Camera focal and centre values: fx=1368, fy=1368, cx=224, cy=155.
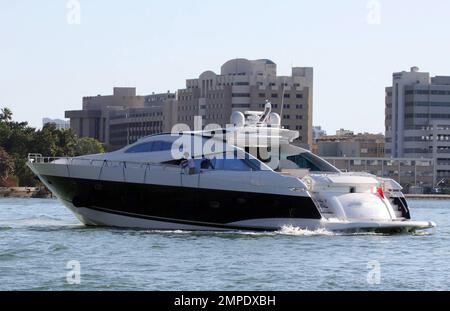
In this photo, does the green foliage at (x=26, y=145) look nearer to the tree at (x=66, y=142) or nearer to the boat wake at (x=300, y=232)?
the tree at (x=66, y=142)

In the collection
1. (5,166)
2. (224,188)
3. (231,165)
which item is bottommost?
(224,188)

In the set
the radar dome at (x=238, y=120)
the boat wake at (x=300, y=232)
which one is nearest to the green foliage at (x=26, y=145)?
the radar dome at (x=238, y=120)

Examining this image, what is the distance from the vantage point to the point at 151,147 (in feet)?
166

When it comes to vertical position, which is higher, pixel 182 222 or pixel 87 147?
pixel 87 147

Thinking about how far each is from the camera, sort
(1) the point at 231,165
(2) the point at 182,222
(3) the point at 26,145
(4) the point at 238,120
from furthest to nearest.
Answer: (3) the point at 26,145, (4) the point at 238,120, (2) the point at 182,222, (1) the point at 231,165

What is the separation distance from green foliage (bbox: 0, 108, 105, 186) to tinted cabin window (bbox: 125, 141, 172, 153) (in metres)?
88.8

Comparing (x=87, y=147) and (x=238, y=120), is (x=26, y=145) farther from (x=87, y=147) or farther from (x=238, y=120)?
(x=238, y=120)

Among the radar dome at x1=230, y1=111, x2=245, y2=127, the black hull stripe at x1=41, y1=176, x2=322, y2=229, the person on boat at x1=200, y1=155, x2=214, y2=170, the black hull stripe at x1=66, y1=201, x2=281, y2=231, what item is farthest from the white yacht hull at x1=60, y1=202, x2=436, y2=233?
the radar dome at x1=230, y1=111, x2=245, y2=127

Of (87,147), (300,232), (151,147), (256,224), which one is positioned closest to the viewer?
(300,232)

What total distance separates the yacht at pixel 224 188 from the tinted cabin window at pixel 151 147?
0.16ft

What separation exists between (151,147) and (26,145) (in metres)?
100

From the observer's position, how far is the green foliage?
14200 cm

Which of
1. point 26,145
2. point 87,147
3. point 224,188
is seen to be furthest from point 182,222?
point 87,147

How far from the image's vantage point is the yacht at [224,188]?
154 ft
